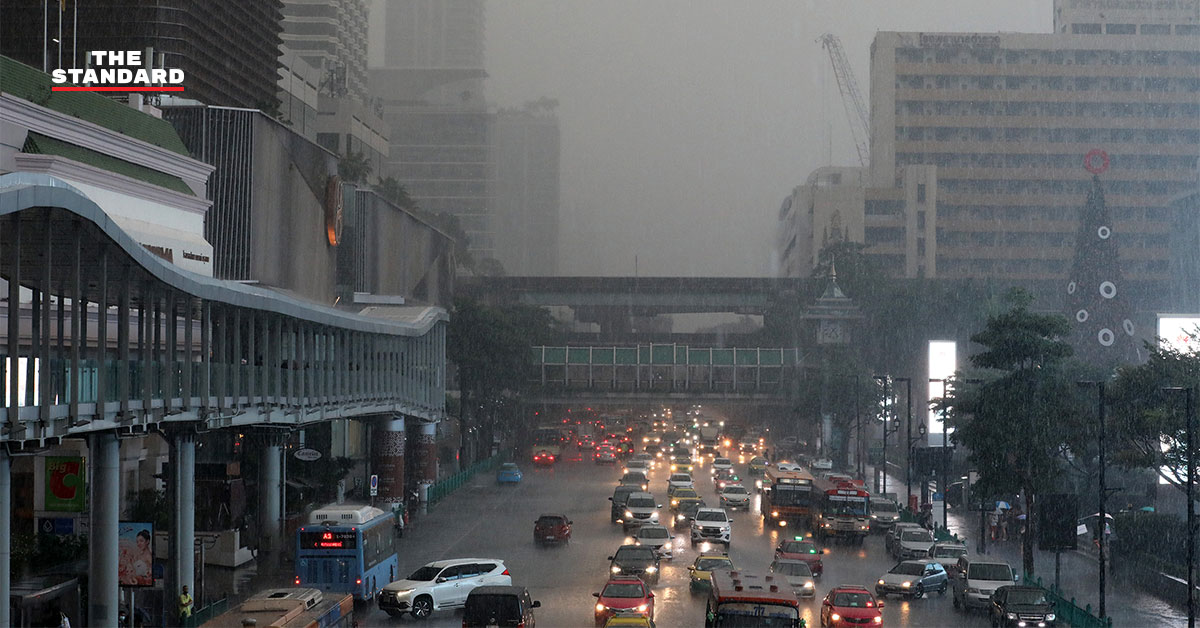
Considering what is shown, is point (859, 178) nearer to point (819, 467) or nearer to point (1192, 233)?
point (1192, 233)

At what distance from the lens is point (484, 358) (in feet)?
291

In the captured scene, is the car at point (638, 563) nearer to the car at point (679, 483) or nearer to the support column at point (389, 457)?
the car at point (679, 483)

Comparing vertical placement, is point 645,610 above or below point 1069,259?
below

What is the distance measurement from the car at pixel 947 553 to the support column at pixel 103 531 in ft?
73.8

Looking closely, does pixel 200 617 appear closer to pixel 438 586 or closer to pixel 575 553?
pixel 438 586

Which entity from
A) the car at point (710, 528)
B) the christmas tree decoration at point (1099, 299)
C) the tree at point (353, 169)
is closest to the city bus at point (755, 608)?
the car at point (710, 528)

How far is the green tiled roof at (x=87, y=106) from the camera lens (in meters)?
38.4

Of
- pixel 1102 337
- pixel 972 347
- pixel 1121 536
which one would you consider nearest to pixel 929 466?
pixel 1121 536

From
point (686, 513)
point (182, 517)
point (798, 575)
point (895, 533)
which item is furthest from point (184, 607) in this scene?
point (686, 513)

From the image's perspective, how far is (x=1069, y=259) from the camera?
162m

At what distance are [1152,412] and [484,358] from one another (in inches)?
2036

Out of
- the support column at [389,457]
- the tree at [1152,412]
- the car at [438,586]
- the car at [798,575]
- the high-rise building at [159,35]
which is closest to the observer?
the car at [438,586]

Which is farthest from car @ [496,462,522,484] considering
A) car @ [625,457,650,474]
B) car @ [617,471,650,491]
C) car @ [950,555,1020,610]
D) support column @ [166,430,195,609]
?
car @ [950,555,1020,610]

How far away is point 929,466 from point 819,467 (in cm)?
2529
